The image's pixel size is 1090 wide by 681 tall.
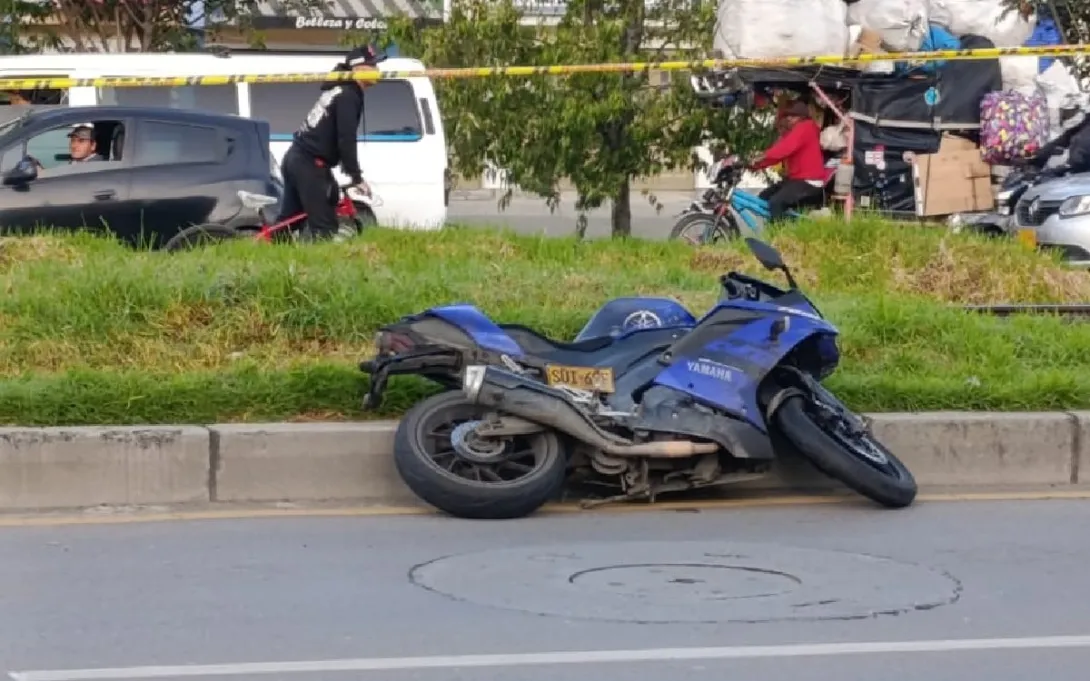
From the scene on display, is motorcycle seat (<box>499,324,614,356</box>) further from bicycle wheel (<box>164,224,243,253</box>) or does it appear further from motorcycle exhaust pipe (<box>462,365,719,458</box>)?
bicycle wheel (<box>164,224,243,253</box>)

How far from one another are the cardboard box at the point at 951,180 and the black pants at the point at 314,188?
21.9ft

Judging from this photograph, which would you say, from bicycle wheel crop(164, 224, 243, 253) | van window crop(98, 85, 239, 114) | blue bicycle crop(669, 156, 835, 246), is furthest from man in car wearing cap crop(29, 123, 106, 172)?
blue bicycle crop(669, 156, 835, 246)

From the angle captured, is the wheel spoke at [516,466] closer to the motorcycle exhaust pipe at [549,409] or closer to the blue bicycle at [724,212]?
the motorcycle exhaust pipe at [549,409]

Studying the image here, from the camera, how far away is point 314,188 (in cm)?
1178

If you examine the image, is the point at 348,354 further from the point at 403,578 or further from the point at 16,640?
the point at 16,640

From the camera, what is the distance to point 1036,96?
17125 mm

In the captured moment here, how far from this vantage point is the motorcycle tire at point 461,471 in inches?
286

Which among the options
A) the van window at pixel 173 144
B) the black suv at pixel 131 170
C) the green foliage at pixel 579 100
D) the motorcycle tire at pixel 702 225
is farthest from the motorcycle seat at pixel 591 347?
the green foliage at pixel 579 100

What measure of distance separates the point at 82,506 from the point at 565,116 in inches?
313

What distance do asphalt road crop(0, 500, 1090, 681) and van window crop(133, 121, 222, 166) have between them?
22.8 feet

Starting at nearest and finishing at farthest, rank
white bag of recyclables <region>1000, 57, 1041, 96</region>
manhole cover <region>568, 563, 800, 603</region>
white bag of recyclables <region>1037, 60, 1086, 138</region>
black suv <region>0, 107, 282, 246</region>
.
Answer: manhole cover <region>568, 563, 800, 603</region> → black suv <region>0, 107, 282, 246</region> → white bag of recyclables <region>1000, 57, 1041, 96</region> → white bag of recyclables <region>1037, 60, 1086, 138</region>

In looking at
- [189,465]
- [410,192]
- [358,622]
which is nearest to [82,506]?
[189,465]

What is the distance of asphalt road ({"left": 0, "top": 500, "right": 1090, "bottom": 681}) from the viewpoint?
5.45 m

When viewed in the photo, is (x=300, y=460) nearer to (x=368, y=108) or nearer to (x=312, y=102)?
(x=368, y=108)
